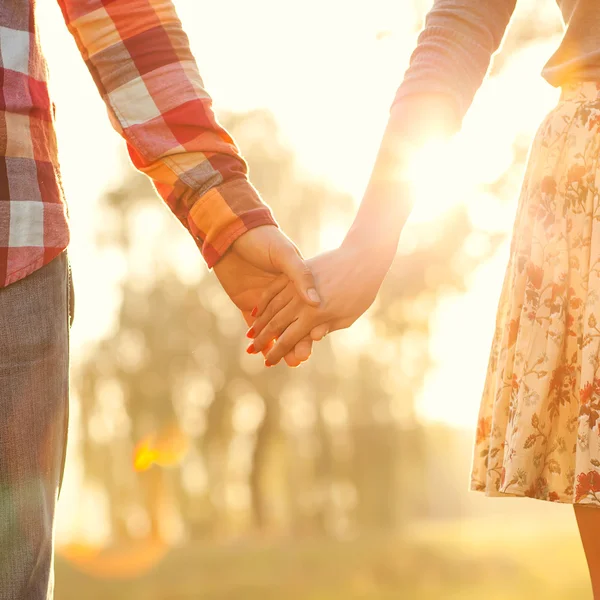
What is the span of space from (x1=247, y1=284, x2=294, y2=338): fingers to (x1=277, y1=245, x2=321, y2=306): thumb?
1.4 inches

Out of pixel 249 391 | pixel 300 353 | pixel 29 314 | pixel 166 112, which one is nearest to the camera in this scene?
pixel 29 314

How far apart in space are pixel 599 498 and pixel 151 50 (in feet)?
4.76

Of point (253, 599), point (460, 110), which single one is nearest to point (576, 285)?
point (460, 110)

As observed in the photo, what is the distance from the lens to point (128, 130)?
2242 mm

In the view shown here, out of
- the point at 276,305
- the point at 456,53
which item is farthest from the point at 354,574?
the point at 456,53

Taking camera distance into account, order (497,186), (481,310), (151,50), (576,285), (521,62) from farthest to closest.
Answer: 1. (481,310)
2. (497,186)
3. (521,62)
4. (151,50)
5. (576,285)

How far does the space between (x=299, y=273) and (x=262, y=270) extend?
4.5 inches

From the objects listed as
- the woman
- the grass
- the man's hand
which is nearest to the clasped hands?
the man's hand

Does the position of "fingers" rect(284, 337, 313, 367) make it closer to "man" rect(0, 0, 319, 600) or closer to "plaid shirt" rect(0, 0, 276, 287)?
"plaid shirt" rect(0, 0, 276, 287)

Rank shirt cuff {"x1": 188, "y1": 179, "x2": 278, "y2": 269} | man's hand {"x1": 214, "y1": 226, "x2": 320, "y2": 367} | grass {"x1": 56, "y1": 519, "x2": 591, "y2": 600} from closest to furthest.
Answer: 1. shirt cuff {"x1": 188, "y1": 179, "x2": 278, "y2": 269}
2. man's hand {"x1": 214, "y1": 226, "x2": 320, "y2": 367}
3. grass {"x1": 56, "y1": 519, "x2": 591, "y2": 600}

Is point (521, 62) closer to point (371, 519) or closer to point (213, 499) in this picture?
point (371, 519)

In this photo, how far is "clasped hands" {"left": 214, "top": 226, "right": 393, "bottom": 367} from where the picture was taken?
261 centimetres

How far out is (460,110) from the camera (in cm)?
248

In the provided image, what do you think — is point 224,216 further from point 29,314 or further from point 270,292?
point 29,314
